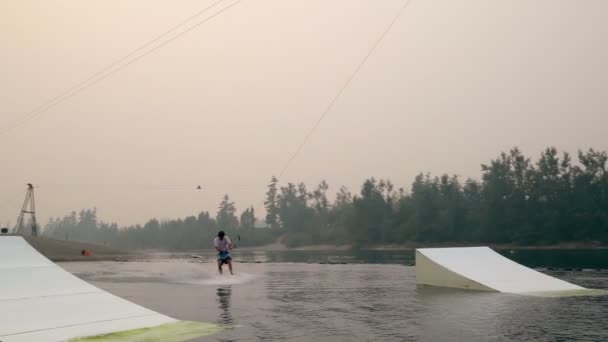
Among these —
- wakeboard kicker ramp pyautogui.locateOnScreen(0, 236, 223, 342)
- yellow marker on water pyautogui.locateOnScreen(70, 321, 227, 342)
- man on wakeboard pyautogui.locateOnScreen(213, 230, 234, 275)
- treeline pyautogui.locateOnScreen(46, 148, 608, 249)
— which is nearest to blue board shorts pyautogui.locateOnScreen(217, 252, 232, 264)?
man on wakeboard pyautogui.locateOnScreen(213, 230, 234, 275)

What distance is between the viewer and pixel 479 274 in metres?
19.5

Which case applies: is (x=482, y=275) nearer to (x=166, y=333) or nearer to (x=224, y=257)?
(x=224, y=257)

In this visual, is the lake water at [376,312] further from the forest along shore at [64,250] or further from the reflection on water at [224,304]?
the forest along shore at [64,250]

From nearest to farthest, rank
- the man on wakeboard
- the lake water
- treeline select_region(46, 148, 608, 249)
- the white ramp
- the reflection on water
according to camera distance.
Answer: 1. the lake water
2. the reflection on water
3. the white ramp
4. the man on wakeboard
5. treeline select_region(46, 148, 608, 249)

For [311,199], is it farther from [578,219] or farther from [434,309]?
[434,309]

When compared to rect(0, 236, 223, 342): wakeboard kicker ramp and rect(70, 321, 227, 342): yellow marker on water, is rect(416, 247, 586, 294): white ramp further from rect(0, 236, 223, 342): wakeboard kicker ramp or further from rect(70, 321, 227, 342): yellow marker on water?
rect(0, 236, 223, 342): wakeboard kicker ramp

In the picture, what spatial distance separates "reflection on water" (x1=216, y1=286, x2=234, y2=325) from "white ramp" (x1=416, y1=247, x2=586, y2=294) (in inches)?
275

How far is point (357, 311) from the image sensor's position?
1368cm

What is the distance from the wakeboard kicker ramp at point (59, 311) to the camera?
33.1 ft

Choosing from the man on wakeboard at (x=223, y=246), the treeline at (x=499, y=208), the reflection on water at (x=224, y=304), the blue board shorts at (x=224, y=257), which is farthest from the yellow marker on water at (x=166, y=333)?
the treeline at (x=499, y=208)

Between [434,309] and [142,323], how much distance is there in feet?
22.1

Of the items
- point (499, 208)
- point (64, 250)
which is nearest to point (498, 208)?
point (499, 208)

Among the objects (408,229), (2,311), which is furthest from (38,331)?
(408,229)

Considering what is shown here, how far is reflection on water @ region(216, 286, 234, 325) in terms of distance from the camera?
40.7 ft
